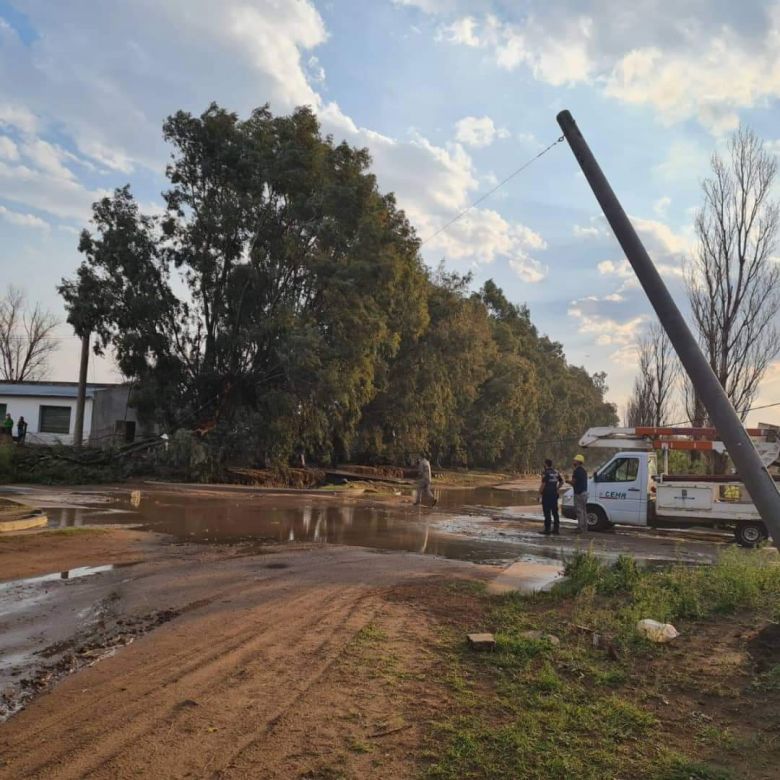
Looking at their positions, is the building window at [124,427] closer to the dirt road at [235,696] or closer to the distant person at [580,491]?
the distant person at [580,491]

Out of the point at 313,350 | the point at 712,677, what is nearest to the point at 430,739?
the point at 712,677

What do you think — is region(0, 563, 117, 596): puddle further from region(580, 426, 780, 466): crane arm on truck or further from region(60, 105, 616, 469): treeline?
region(60, 105, 616, 469): treeline

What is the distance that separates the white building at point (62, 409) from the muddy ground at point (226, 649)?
93.1 ft

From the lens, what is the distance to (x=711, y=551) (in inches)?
612

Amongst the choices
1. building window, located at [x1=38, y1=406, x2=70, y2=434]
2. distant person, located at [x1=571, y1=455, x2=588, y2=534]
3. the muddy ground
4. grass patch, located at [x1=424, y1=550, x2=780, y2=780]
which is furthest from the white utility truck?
building window, located at [x1=38, y1=406, x2=70, y2=434]

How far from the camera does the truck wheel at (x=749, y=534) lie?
16922 mm

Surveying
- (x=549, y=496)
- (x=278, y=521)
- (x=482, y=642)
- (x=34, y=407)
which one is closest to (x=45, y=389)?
(x=34, y=407)

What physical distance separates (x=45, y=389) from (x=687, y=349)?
43067 millimetres

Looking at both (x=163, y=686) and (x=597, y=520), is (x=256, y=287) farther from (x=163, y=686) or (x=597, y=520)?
(x=163, y=686)

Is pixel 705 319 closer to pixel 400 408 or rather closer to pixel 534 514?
pixel 534 514

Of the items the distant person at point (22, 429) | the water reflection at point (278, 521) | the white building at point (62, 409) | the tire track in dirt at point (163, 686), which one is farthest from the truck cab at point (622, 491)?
the distant person at point (22, 429)

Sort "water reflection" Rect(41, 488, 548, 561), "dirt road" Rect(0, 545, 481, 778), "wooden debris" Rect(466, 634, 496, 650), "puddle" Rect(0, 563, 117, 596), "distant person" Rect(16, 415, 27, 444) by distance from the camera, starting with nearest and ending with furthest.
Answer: "dirt road" Rect(0, 545, 481, 778)
"wooden debris" Rect(466, 634, 496, 650)
"puddle" Rect(0, 563, 117, 596)
"water reflection" Rect(41, 488, 548, 561)
"distant person" Rect(16, 415, 27, 444)

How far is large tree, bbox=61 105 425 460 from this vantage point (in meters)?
30.2

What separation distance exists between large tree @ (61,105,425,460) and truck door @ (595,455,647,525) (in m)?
14.0
